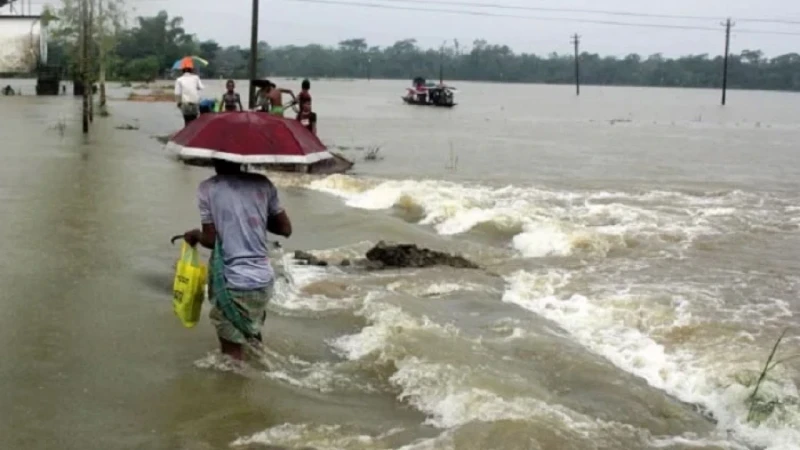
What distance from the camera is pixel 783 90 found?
14975 cm

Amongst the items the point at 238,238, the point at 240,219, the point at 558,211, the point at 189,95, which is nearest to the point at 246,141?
the point at 240,219

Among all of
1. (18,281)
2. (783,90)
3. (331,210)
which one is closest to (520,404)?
(18,281)

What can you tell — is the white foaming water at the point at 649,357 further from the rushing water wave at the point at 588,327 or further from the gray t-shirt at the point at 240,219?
the gray t-shirt at the point at 240,219

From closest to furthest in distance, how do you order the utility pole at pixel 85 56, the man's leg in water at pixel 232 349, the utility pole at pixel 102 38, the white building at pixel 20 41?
the man's leg in water at pixel 232 349 → the utility pole at pixel 85 56 → the utility pole at pixel 102 38 → the white building at pixel 20 41

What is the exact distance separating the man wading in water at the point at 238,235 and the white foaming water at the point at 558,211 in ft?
21.9

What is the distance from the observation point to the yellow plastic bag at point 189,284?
569 cm

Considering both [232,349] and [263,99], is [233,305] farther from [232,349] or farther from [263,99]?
[263,99]

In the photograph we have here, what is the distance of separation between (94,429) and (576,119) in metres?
52.8

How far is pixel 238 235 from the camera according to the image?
5.44 m

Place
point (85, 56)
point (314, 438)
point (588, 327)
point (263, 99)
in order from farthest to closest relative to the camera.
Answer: point (85, 56) → point (263, 99) → point (588, 327) → point (314, 438)

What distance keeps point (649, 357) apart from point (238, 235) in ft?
11.9

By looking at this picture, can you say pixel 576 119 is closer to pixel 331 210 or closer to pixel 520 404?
pixel 331 210

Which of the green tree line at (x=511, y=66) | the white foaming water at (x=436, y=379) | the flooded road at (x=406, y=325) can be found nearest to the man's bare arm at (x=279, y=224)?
the flooded road at (x=406, y=325)

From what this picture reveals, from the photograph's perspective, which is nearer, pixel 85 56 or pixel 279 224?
pixel 279 224
